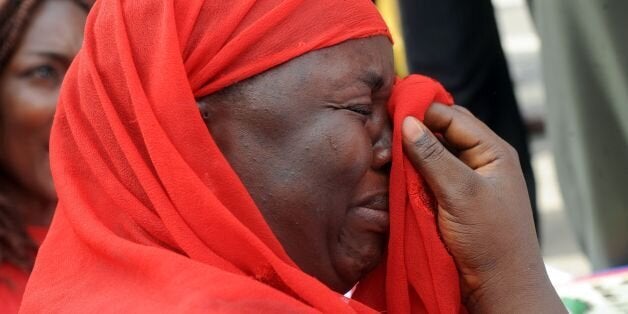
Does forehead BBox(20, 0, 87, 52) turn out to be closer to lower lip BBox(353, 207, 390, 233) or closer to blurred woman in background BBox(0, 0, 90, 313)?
blurred woman in background BBox(0, 0, 90, 313)

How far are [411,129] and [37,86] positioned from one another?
1.65 meters

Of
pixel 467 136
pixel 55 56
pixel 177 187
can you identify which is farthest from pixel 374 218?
pixel 55 56

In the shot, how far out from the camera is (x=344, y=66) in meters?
2.20

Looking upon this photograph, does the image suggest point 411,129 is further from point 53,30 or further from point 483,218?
point 53,30

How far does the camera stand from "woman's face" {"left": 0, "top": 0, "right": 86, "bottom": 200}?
347 centimetres

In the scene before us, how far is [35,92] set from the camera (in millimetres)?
3486

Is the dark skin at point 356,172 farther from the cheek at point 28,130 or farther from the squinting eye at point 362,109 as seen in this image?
the cheek at point 28,130

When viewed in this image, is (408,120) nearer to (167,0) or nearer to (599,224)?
(167,0)

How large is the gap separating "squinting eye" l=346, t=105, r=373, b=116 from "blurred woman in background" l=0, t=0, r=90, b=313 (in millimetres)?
1494

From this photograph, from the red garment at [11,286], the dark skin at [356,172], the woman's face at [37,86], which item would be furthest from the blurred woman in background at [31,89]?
the dark skin at [356,172]

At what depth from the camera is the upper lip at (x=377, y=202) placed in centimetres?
226

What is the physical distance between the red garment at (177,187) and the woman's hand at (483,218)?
4cm

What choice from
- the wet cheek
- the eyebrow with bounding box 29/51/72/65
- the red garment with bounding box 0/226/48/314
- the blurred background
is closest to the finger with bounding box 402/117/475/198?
the wet cheek

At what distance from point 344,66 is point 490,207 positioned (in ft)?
1.37
